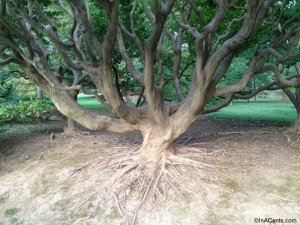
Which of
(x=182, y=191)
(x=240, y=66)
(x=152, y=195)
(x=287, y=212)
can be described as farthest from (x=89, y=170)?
(x=240, y=66)

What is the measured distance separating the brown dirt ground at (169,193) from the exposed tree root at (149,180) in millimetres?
59

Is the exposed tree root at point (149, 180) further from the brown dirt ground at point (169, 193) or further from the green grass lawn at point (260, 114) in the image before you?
the green grass lawn at point (260, 114)

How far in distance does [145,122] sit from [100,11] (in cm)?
374

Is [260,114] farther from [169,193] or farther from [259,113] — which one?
[169,193]

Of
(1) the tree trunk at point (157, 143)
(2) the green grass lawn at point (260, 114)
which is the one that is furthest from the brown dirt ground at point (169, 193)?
(2) the green grass lawn at point (260, 114)

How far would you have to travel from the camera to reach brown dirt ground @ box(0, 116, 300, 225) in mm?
4477

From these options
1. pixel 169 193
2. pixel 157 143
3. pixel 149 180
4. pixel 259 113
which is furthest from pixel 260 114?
pixel 169 193

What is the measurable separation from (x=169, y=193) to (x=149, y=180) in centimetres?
52

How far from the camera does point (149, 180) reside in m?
5.38

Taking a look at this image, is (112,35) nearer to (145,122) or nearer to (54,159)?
(145,122)

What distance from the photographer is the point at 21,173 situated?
20.8ft

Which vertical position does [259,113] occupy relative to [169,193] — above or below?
above

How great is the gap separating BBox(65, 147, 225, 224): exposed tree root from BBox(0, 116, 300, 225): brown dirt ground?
0.06 meters

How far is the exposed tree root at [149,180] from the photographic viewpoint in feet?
16.0
